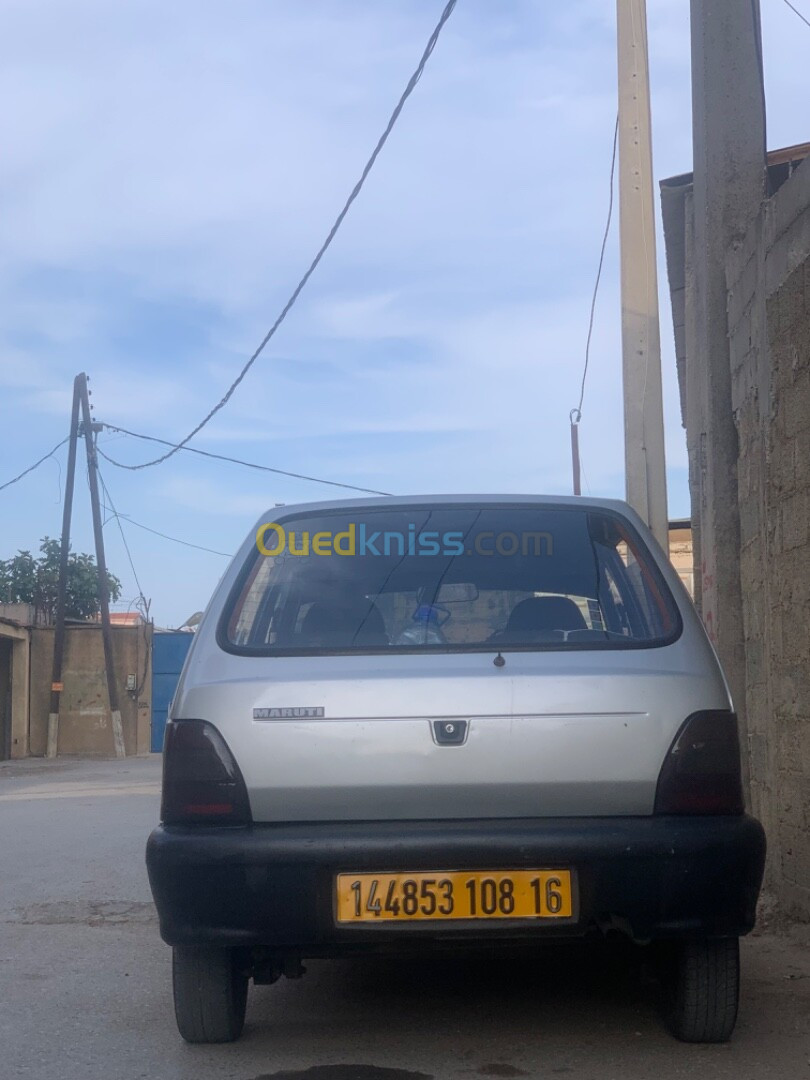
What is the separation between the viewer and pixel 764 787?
5.46 m

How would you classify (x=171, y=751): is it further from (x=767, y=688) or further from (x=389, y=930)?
(x=767, y=688)

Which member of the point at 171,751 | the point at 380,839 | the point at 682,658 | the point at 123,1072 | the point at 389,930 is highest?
the point at 682,658

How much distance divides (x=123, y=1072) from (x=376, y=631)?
1306 millimetres

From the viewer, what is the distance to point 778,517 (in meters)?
5.27

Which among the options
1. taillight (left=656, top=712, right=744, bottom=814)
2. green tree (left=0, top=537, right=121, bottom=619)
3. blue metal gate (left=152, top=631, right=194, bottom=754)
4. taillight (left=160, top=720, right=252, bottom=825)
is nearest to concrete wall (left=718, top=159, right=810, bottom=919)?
taillight (left=656, top=712, right=744, bottom=814)

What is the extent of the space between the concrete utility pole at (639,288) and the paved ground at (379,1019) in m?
3.81

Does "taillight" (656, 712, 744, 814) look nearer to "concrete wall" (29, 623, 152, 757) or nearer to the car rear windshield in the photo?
the car rear windshield

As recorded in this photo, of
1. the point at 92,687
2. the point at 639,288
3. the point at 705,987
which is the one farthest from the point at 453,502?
the point at 92,687

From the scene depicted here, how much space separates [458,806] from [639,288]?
19.1ft

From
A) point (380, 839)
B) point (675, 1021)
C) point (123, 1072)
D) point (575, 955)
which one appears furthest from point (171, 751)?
point (575, 955)

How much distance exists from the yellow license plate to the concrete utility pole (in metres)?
5.20

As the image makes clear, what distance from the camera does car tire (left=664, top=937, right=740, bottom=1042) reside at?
3340 millimetres

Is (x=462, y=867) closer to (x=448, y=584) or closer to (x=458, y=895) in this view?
(x=458, y=895)

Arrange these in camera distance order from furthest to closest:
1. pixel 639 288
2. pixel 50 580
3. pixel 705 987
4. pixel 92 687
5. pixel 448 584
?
pixel 50 580 < pixel 92 687 < pixel 639 288 < pixel 448 584 < pixel 705 987
